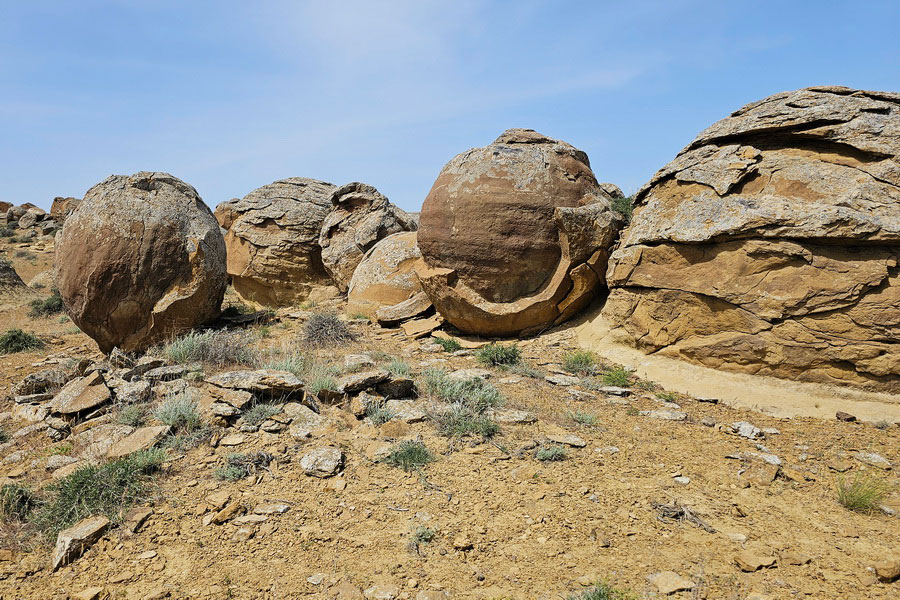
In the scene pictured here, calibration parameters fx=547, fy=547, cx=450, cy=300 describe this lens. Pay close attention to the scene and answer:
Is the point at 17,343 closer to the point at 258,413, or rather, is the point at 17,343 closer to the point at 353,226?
the point at 353,226

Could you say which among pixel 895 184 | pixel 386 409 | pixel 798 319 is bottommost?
pixel 386 409

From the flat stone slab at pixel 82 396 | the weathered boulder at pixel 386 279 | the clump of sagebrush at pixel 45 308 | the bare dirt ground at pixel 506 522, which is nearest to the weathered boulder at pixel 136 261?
the flat stone slab at pixel 82 396

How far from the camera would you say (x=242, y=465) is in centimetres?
388

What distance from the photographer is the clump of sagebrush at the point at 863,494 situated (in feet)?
11.1

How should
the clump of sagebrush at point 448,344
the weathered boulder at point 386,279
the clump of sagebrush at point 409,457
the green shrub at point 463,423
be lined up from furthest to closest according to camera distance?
the weathered boulder at point 386,279 < the clump of sagebrush at point 448,344 < the green shrub at point 463,423 < the clump of sagebrush at point 409,457

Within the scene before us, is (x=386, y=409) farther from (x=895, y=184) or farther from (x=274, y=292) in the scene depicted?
(x=274, y=292)

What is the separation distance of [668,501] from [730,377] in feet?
8.80

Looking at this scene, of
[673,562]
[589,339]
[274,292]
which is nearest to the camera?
[673,562]

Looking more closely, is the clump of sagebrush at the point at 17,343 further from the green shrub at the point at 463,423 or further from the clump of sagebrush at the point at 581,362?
the clump of sagebrush at the point at 581,362

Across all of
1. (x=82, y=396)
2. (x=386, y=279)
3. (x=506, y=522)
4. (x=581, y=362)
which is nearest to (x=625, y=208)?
(x=581, y=362)

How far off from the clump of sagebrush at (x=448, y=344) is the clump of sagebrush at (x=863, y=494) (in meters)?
4.39

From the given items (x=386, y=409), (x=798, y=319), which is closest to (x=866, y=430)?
(x=798, y=319)

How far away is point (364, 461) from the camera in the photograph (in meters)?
3.99

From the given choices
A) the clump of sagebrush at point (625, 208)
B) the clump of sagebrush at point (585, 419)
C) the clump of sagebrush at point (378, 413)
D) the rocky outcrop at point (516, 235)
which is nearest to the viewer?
the clump of sagebrush at point (378, 413)
